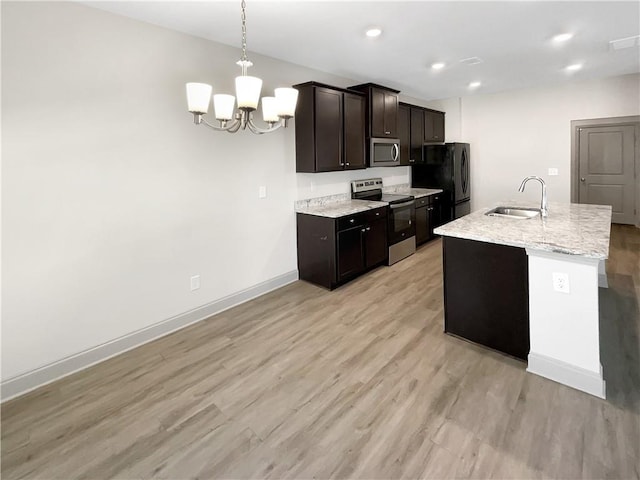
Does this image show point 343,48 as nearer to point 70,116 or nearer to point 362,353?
point 70,116

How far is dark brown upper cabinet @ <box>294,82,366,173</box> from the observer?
400 cm

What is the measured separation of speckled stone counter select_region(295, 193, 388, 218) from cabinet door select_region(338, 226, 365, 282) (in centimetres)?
22

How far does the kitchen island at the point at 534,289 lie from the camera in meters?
2.16

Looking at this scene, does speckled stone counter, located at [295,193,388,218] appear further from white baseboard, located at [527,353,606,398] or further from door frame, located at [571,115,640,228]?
door frame, located at [571,115,640,228]

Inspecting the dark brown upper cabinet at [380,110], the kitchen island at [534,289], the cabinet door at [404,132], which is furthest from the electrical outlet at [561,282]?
the cabinet door at [404,132]

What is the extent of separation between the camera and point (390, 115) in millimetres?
5172

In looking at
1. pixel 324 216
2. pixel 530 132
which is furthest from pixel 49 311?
pixel 530 132

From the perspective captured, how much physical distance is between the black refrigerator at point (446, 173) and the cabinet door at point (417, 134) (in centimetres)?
16

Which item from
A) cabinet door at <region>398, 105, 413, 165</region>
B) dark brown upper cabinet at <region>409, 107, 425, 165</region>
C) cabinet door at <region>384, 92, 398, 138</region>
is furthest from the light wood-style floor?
dark brown upper cabinet at <region>409, 107, 425, 165</region>

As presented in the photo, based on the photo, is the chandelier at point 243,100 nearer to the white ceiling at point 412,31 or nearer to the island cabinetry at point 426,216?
the white ceiling at point 412,31

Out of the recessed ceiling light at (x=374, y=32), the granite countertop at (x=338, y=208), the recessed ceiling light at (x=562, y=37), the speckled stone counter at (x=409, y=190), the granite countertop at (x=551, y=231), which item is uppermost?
the recessed ceiling light at (x=562, y=37)

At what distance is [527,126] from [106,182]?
21.8 feet

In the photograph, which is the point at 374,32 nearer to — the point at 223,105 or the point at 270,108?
the point at 270,108

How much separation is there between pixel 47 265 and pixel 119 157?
908 mm
